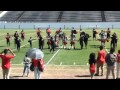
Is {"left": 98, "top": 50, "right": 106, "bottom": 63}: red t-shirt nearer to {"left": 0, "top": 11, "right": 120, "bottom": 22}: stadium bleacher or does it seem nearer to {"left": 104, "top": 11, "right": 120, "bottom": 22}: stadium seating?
{"left": 0, "top": 11, "right": 120, "bottom": 22}: stadium bleacher

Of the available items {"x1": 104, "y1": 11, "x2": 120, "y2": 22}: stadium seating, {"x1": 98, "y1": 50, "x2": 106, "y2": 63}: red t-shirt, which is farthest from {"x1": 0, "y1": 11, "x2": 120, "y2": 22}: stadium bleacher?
{"x1": 98, "y1": 50, "x2": 106, "y2": 63}: red t-shirt

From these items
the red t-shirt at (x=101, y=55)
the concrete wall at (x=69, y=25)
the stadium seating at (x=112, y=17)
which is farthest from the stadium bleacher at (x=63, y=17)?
the red t-shirt at (x=101, y=55)

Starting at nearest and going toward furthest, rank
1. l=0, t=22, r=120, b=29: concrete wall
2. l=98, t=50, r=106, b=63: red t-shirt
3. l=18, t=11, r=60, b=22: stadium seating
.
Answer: l=98, t=50, r=106, b=63: red t-shirt < l=0, t=22, r=120, b=29: concrete wall < l=18, t=11, r=60, b=22: stadium seating

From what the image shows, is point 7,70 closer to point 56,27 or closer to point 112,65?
point 112,65

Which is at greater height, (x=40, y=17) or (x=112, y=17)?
(x=40, y=17)

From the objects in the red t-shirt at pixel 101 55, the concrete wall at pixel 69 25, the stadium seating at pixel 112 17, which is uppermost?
the stadium seating at pixel 112 17

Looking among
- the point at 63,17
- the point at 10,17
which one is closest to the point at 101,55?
the point at 63,17

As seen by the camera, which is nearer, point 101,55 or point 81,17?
point 101,55

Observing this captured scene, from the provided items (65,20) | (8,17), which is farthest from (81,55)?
(8,17)

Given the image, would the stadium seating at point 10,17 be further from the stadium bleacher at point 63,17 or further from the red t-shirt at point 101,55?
the red t-shirt at point 101,55

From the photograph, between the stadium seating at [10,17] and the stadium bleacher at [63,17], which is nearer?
the stadium bleacher at [63,17]

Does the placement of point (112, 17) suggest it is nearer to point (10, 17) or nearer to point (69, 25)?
point (69, 25)
